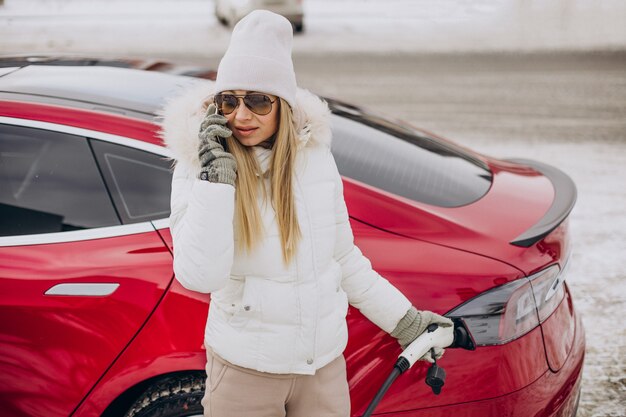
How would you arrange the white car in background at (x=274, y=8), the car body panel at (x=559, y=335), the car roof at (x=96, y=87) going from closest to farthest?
the car body panel at (x=559, y=335) → the car roof at (x=96, y=87) → the white car in background at (x=274, y=8)

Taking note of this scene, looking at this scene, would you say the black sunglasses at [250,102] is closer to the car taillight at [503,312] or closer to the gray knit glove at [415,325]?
the gray knit glove at [415,325]

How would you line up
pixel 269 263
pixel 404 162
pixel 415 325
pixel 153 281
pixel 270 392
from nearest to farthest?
1. pixel 269 263
2. pixel 270 392
3. pixel 415 325
4. pixel 153 281
5. pixel 404 162

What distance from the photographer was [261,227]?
6.10ft

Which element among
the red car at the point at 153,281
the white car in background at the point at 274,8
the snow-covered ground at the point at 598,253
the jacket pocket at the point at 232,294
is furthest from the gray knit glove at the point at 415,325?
the white car in background at the point at 274,8

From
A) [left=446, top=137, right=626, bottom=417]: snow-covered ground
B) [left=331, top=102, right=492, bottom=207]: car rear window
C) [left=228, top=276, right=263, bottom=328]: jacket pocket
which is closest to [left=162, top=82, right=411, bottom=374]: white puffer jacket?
[left=228, top=276, right=263, bottom=328]: jacket pocket

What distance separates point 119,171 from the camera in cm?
243

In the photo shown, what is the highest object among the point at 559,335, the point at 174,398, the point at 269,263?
the point at 269,263

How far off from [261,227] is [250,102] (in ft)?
1.07

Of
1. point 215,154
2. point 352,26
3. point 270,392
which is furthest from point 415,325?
point 352,26

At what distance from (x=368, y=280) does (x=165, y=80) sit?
1369 mm

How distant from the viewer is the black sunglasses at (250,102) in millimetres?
1876

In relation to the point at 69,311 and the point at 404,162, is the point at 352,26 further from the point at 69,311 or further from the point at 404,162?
the point at 69,311

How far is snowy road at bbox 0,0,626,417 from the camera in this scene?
436 centimetres

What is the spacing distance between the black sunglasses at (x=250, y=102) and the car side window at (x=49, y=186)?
0.72 metres
